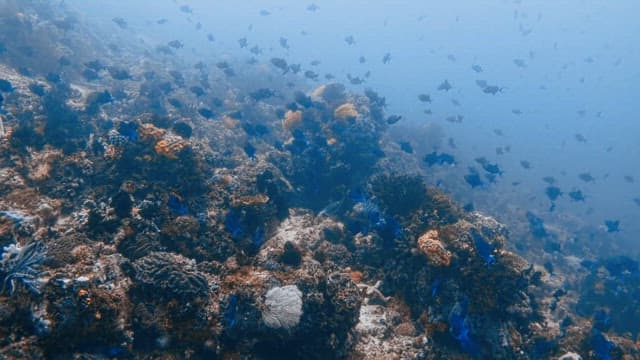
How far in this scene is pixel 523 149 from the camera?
64750 mm

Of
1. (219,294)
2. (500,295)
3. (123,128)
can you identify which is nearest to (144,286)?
(219,294)

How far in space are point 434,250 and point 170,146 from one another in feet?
24.8

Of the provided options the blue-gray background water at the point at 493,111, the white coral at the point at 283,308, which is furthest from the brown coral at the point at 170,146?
the blue-gray background water at the point at 493,111

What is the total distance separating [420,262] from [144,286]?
5.54 meters

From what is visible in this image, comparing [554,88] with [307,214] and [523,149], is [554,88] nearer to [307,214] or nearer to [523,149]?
[523,149]

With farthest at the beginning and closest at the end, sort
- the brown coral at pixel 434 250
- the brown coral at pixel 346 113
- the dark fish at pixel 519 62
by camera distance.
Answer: the dark fish at pixel 519 62
the brown coral at pixel 346 113
the brown coral at pixel 434 250

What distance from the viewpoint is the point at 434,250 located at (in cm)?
850

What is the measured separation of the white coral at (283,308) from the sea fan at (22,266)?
10.9ft

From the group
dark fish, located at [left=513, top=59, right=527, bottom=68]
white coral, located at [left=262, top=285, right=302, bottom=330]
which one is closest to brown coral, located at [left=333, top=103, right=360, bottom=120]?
white coral, located at [left=262, top=285, right=302, bottom=330]

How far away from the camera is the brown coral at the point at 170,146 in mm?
11172

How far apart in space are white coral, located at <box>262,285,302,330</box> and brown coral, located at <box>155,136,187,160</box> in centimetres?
588

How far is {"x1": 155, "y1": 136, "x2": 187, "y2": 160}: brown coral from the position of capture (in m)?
11.2

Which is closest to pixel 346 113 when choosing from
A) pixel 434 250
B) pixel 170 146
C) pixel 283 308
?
pixel 170 146

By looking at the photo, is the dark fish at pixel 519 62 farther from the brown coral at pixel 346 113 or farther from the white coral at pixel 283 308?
the white coral at pixel 283 308
